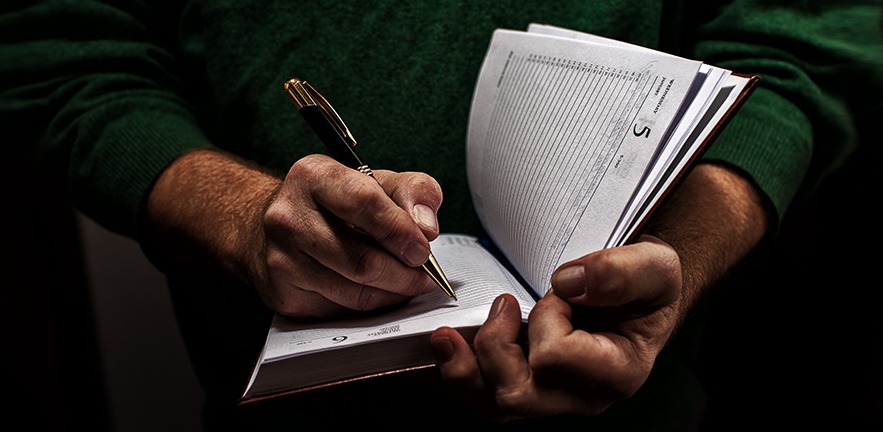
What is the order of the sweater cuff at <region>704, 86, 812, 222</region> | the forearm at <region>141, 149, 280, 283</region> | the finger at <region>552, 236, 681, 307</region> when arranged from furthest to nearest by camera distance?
the sweater cuff at <region>704, 86, 812, 222</region>
the forearm at <region>141, 149, 280, 283</region>
the finger at <region>552, 236, 681, 307</region>

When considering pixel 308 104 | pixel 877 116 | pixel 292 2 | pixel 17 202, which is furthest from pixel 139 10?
pixel 877 116

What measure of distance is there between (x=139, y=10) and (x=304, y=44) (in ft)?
0.71

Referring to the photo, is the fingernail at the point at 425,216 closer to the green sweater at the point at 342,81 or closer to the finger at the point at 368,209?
the finger at the point at 368,209

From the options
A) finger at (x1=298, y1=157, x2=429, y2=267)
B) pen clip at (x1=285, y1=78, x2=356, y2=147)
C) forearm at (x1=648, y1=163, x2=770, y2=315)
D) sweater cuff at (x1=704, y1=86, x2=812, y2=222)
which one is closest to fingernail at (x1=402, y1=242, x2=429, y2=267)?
finger at (x1=298, y1=157, x2=429, y2=267)

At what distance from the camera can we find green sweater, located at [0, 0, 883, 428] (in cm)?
64

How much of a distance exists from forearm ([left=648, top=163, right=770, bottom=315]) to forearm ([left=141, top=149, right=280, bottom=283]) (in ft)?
1.22

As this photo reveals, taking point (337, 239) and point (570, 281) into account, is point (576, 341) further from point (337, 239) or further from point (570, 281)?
point (337, 239)

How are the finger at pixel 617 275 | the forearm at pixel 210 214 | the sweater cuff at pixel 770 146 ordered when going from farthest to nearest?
1. the sweater cuff at pixel 770 146
2. the forearm at pixel 210 214
3. the finger at pixel 617 275

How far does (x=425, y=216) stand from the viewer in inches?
16.6

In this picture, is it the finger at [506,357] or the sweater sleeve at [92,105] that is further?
the sweater sleeve at [92,105]

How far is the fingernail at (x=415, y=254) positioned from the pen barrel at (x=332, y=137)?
9cm

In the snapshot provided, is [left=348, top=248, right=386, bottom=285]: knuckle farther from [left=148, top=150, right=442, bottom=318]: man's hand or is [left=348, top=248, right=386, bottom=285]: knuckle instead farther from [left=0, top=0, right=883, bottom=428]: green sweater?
[left=0, top=0, right=883, bottom=428]: green sweater

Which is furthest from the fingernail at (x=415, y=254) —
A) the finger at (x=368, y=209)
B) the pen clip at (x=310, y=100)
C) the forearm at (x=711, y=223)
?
the forearm at (x=711, y=223)

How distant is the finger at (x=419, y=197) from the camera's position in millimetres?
420
